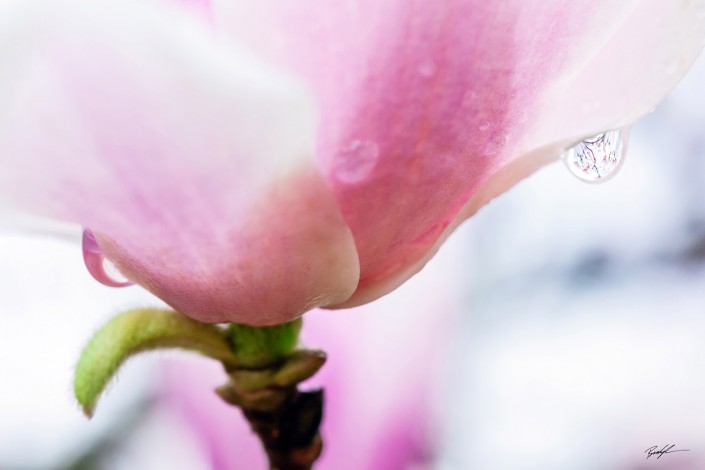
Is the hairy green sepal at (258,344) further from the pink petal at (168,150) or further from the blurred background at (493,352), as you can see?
the blurred background at (493,352)

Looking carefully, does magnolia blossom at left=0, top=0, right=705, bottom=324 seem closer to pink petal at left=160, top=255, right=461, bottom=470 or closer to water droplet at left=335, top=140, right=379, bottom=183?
→ water droplet at left=335, top=140, right=379, bottom=183

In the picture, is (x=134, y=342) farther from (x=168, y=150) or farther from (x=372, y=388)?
(x=372, y=388)

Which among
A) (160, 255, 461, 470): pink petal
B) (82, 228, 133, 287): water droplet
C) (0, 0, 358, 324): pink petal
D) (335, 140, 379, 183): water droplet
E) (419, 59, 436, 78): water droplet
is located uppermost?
(160, 255, 461, 470): pink petal

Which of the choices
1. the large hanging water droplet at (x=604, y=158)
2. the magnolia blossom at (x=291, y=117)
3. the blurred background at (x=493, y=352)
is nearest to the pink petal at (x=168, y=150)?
the magnolia blossom at (x=291, y=117)

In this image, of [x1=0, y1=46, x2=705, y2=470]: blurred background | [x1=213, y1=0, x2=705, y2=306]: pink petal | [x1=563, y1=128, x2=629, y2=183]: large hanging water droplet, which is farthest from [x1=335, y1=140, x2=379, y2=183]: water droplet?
[x1=0, y1=46, x2=705, y2=470]: blurred background

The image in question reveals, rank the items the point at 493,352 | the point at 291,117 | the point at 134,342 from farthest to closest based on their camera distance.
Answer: the point at 493,352 → the point at 134,342 → the point at 291,117

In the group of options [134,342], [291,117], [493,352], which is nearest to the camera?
[291,117]

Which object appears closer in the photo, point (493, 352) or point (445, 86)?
point (445, 86)

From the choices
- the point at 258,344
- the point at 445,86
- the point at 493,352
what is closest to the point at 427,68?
the point at 445,86
